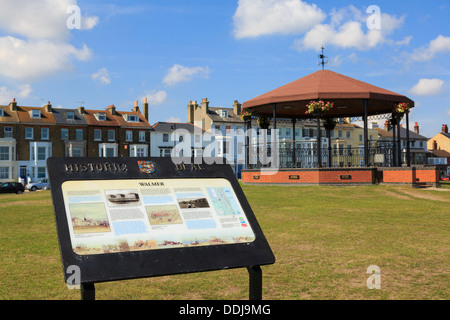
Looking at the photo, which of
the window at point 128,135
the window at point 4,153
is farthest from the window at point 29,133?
the window at point 128,135

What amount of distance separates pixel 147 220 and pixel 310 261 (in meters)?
3.66

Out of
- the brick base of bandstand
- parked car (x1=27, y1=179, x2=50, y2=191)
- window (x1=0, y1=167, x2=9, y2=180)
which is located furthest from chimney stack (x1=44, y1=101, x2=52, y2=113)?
the brick base of bandstand

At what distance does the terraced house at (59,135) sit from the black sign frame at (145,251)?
5598 centimetres

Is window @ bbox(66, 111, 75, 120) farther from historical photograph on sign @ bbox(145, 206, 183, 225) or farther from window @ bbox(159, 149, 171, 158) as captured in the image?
historical photograph on sign @ bbox(145, 206, 183, 225)

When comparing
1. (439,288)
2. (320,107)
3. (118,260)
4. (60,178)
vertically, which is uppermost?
(320,107)

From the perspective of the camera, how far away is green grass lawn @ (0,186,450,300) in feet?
Answer: 17.7

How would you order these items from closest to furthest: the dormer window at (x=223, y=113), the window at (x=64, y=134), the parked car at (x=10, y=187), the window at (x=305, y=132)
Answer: the parked car at (x=10, y=187) → the window at (x=64, y=134) → the dormer window at (x=223, y=113) → the window at (x=305, y=132)

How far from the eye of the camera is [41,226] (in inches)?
442

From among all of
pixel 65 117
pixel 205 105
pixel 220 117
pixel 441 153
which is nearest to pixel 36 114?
pixel 65 117

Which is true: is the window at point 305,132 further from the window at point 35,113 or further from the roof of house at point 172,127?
the window at point 35,113

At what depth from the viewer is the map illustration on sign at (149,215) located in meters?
3.87

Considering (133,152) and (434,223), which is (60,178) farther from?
(133,152)
